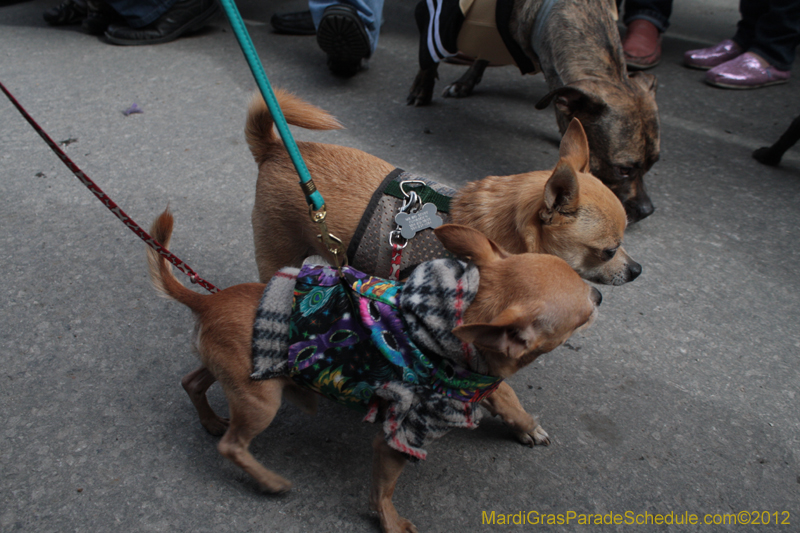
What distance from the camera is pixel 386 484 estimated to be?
65.1 inches

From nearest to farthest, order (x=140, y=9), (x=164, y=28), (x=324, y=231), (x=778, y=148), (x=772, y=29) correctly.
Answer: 1. (x=324, y=231)
2. (x=778, y=148)
3. (x=772, y=29)
4. (x=140, y=9)
5. (x=164, y=28)

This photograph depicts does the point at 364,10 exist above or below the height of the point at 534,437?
above

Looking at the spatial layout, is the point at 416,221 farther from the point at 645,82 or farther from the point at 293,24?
the point at 293,24

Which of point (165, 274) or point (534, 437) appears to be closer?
point (165, 274)

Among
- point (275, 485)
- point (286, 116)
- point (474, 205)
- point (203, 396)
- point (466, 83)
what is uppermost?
point (286, 116)

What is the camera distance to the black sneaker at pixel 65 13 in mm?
5293

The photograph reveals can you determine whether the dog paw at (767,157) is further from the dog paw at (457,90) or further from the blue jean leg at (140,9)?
the blue jean leg at (140,9)

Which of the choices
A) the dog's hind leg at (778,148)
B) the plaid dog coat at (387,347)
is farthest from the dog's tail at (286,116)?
the dog's hind leg at (778,148)

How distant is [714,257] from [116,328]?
10.7 feet

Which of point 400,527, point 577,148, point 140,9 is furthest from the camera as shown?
point 140,9

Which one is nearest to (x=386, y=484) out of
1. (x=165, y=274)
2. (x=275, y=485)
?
(x=275, y=485)

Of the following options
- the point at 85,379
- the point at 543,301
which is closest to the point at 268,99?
the point at 543,301

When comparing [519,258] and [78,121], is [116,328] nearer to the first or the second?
[519,258]

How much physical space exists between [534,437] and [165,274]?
1.50m
